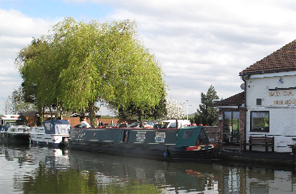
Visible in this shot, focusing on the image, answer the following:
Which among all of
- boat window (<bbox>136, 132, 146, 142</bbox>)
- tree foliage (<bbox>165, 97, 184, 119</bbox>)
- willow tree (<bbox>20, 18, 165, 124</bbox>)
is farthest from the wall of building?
tree foliage (<bbox>165, 97, 184, 119</bbox>)

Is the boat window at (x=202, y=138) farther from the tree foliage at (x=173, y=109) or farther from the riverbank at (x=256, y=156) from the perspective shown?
the tree foliage at (x=173, y=109)

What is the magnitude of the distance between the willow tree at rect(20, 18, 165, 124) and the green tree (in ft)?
91.0

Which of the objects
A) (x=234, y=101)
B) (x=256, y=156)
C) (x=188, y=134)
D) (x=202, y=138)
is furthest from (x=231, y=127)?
(x=256, y=156)

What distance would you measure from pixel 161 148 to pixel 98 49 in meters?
10.8

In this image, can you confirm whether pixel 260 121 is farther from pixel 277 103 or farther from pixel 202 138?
pixel 202 138

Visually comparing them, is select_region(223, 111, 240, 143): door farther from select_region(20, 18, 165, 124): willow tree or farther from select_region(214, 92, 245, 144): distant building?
select_region(20, 18, 165, 124): willow tree

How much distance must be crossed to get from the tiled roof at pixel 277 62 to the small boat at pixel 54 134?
17855 mm

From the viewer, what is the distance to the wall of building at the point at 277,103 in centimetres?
1933

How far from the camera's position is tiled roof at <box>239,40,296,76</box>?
64.5 feet

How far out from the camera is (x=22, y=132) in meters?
38.2

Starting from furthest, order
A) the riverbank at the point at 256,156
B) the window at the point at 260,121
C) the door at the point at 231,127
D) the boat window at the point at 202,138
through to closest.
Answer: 1. the door at the point at 231,127
2. the boat window at the point at 202,138
3. the window at the point at 260,121
4. the riverbank at the point at 256,156

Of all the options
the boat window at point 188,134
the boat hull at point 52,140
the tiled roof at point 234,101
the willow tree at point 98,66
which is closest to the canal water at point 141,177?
the boat window at point 188,134

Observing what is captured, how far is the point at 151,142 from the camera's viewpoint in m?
22.8

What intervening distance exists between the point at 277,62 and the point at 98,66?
14158mm
